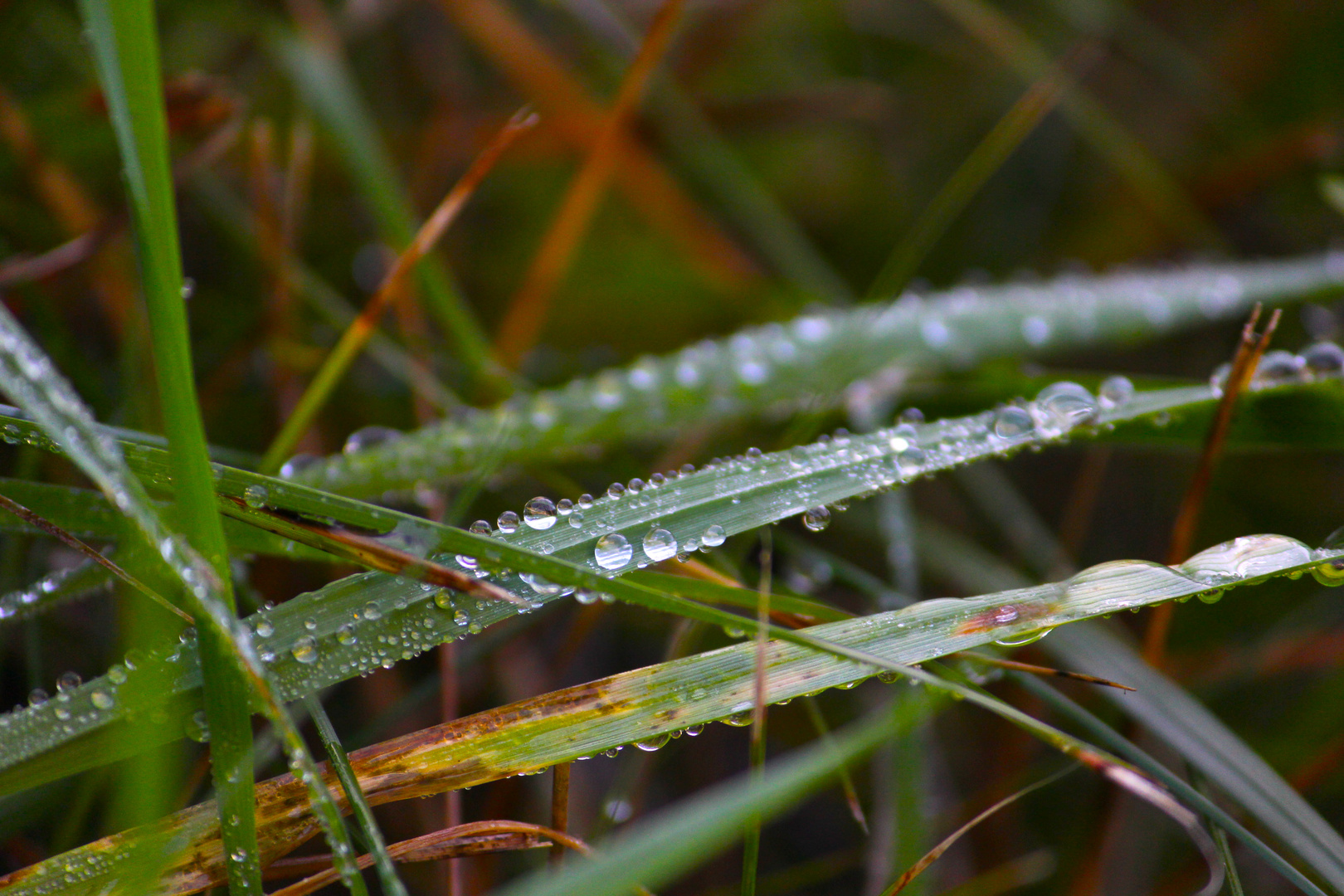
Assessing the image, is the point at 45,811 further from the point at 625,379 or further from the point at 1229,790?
the point at 1229,790

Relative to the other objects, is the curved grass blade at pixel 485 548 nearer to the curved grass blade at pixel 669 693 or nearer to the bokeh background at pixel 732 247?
the curved grass blade at pixel 669 693

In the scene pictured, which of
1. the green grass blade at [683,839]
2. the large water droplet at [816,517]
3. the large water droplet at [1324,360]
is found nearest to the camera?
the green grass blade at [683,839]

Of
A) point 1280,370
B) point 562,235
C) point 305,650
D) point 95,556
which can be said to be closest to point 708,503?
point 305,650

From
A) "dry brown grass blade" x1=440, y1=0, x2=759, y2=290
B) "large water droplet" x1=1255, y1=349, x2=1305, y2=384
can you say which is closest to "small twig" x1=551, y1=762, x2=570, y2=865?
"large water droplet" x1=1255, y1=349, x2=1305, y2=384

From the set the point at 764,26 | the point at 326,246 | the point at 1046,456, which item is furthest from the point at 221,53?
the point at 1046,456

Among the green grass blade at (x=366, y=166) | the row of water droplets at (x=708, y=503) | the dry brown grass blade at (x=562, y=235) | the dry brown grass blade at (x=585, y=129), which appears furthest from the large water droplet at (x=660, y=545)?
the dry brown grass blade at (x=585, y=129)

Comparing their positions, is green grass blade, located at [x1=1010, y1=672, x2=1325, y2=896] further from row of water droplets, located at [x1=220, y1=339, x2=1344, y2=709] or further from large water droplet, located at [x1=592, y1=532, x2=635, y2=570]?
large water droplet, located at [x1=592, y1=532, x2=635, y2=570]

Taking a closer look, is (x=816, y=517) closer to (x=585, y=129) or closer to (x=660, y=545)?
(x=660, y=545)
